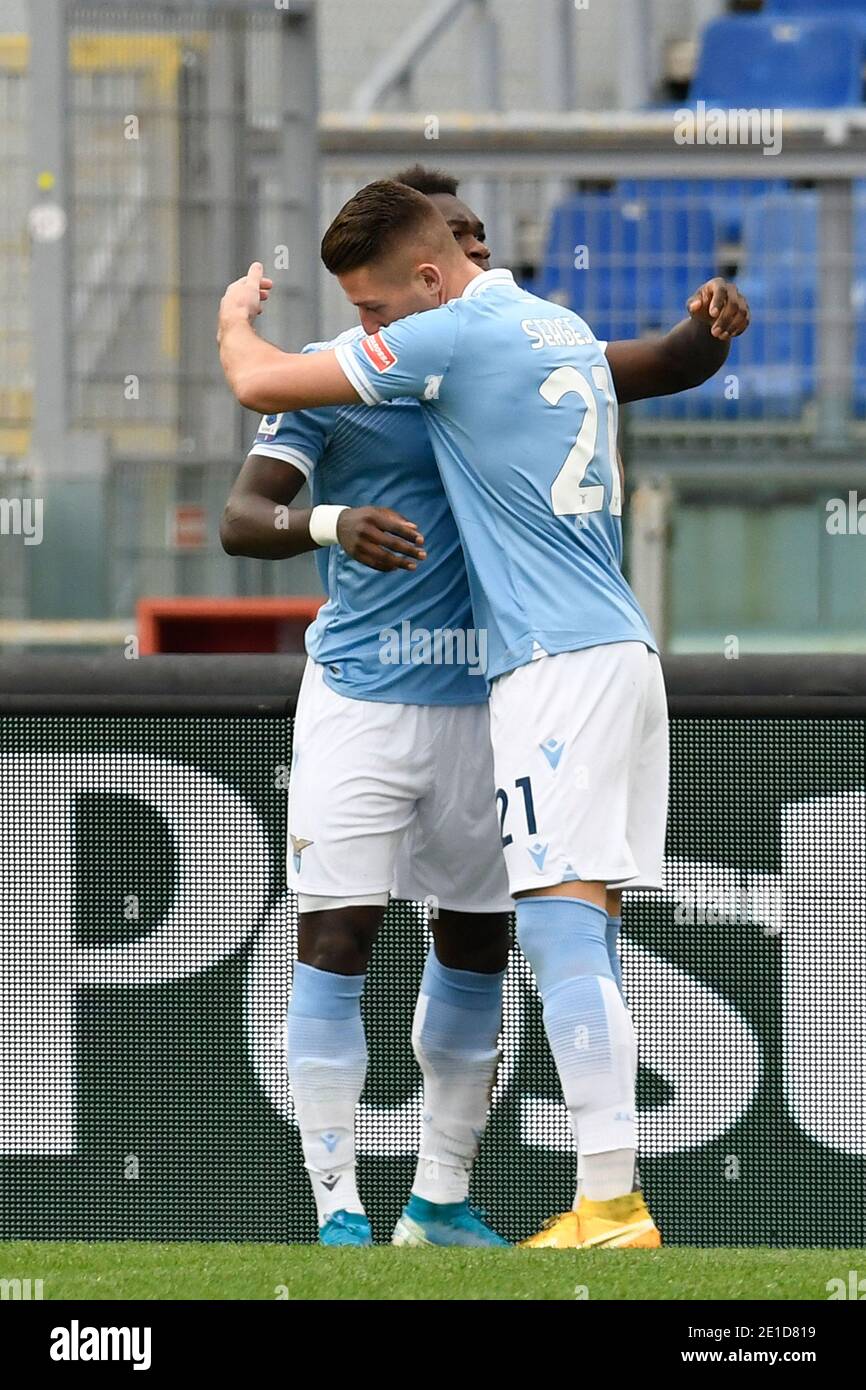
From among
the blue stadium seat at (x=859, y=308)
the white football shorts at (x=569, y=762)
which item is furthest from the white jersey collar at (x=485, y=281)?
the blue stadium seat at (x=859, y=308)

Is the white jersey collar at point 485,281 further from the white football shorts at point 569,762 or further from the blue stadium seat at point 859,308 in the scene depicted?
the blue stadium seat at point 859,308

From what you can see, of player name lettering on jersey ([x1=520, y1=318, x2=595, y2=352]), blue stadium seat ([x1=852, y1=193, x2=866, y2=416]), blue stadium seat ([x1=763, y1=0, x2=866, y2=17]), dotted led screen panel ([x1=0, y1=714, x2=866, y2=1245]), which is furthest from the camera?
blue stadium seat ([x1=763, y1=0, x2=866, y2=17])

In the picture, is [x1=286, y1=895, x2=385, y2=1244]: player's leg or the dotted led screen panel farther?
the dotted led screen panel

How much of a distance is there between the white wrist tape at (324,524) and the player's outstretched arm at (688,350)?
0.61 meters

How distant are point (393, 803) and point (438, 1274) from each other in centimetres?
81

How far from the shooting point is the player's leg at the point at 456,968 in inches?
138

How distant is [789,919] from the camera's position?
12.9 feet

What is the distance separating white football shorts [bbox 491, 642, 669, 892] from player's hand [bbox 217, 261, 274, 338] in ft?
2.30

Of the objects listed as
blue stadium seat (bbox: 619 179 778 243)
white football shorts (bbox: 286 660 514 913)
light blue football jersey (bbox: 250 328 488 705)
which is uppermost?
blue stadium seat (bbox: 619 179 778 243)

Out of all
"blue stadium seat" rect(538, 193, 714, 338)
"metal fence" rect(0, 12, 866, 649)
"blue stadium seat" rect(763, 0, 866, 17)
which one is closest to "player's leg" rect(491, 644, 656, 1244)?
"metal fence" rect(0, 12, 866, 649)

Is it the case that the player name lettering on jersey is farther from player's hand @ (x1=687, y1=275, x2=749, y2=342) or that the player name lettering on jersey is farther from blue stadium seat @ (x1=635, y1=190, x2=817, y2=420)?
blue stadium seat @ (x1=635, y1=190, x2=817, y2=420)

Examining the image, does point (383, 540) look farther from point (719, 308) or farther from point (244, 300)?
point (719, 308)

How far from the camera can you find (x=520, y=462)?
326cm

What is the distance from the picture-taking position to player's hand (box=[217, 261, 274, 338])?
3.35 m
